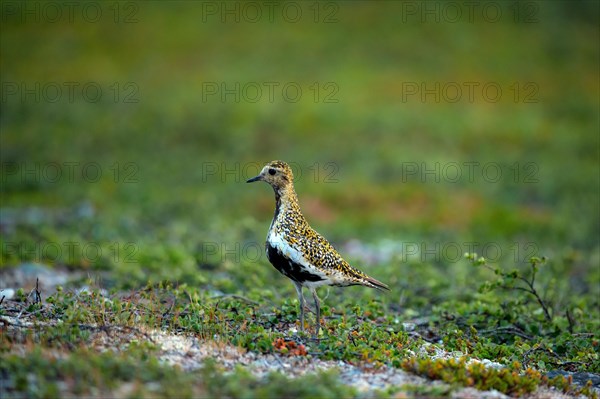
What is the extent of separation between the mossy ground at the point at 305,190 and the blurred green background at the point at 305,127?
147 millimetres

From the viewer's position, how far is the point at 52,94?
3766 centimetres

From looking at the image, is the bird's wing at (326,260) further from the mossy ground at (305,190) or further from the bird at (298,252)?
the mossy ground at (305,190)

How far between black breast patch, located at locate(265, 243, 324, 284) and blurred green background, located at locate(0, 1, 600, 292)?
321cm

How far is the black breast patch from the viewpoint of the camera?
9.69m

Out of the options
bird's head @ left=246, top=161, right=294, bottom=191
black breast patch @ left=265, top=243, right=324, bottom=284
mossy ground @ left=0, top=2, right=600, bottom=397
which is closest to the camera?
mossy ground @ left=0, top=2, right=600, bottom=397

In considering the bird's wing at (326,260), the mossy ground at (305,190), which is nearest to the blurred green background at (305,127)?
the mossy ground at (305,190)

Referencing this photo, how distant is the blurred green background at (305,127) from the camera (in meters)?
21.1

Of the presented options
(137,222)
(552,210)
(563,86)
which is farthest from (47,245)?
(563,86)

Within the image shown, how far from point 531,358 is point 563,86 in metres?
35.5

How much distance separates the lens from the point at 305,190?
1029 inches

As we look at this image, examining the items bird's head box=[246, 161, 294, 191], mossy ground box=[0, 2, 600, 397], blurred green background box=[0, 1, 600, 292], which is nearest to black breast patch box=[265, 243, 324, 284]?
mossy ground box=[0, 2, 600, 397]

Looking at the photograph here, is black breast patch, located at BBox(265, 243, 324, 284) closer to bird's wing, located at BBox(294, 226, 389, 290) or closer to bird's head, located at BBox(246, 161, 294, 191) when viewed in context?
bird's wing, located at BBox(294, 226, 389, 290)

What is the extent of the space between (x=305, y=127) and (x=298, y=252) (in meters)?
24.8

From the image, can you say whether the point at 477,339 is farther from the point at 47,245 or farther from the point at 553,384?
the point at 47,245
